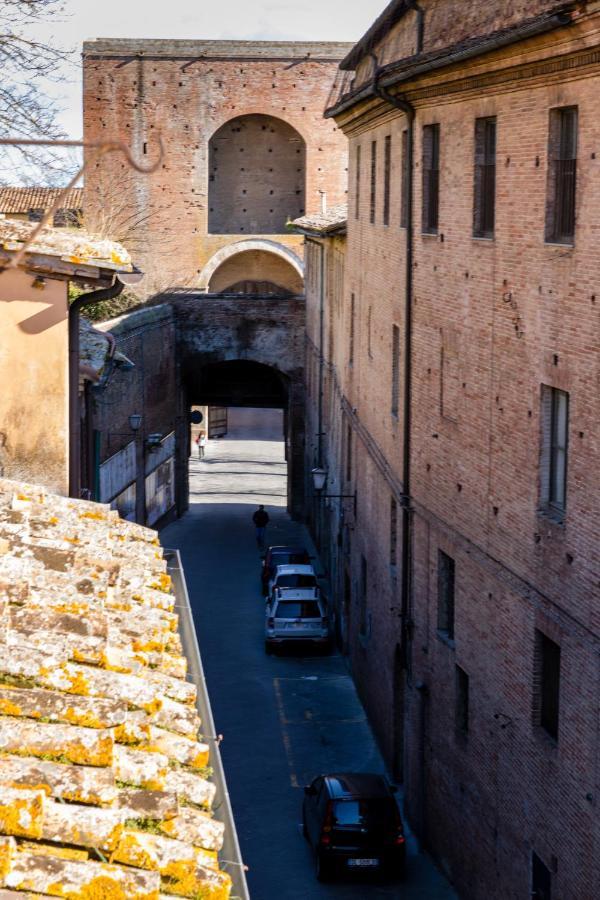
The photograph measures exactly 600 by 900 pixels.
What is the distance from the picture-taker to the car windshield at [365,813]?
18.4 meters

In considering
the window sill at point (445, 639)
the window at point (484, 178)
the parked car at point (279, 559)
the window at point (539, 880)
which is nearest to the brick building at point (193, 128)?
the parked car at point (279, 559)

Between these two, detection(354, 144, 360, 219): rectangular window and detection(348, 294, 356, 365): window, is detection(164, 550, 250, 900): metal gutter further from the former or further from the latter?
detection(348, 294, 356, 365): window

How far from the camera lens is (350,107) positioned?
2767 cm

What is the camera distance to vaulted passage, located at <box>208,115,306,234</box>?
55.8m

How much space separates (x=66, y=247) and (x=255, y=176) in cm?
4373

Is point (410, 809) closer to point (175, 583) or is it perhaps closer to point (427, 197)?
point (427, 197)

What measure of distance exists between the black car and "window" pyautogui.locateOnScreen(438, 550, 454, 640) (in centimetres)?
209

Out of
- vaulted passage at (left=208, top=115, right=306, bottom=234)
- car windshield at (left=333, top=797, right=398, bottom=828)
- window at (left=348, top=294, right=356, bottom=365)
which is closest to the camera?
car windshield at (left=333, top=797, right=398, bottom=828)

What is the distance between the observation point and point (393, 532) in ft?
75.1

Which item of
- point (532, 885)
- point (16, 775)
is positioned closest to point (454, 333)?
point (532, 885)

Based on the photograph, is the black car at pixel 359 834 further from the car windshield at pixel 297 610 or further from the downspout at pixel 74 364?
the car windshield at pixel 297 610

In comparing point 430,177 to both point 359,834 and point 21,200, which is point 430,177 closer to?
point 359,834

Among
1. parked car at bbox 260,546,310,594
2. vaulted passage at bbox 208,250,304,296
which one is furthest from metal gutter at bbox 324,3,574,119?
vaulted passage at bbox 208,250,304,296

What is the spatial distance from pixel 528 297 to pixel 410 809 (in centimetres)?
868
